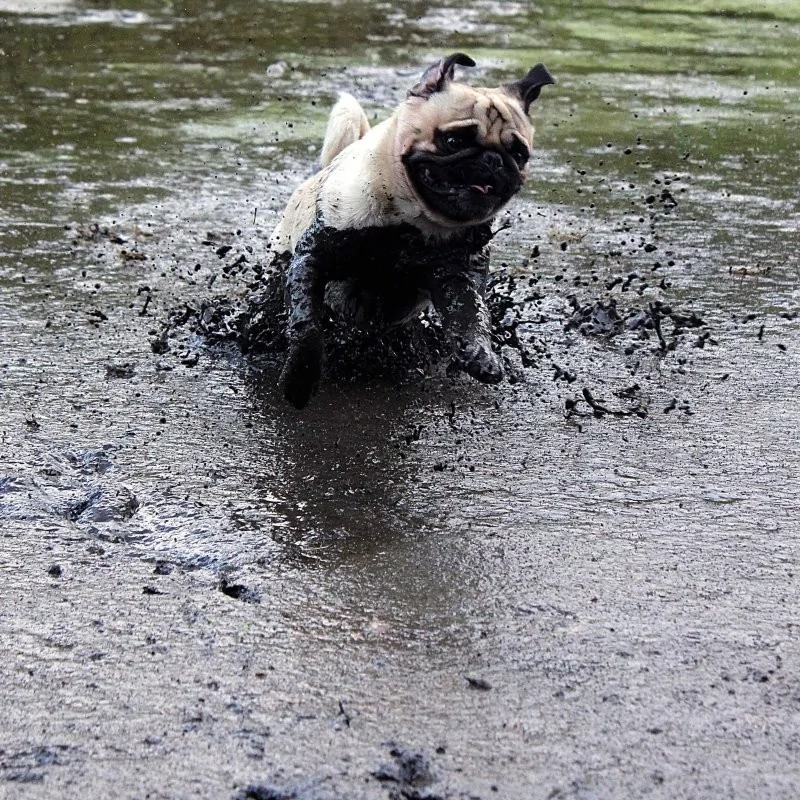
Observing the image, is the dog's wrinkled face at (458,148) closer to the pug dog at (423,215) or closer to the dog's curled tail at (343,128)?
the pug dog at (423,215)

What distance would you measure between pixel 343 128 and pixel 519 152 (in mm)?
1469

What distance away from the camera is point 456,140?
5.23 m

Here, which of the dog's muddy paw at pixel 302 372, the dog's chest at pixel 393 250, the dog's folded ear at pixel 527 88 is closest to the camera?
the dog's muddy paw at pixel 302 372

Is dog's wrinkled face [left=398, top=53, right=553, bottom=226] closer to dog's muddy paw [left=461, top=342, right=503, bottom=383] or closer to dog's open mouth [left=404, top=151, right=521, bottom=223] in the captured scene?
dog's open mouth [left=404, top=151, right=521, bottom=223]

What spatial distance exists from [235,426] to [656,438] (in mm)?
1779

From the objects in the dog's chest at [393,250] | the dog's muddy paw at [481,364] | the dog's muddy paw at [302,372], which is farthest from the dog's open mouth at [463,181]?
the dog's muddy paw at [302,372]

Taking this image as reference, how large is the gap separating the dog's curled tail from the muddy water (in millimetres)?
1045

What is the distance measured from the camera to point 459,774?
129 inches

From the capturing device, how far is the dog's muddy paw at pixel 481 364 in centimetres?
541

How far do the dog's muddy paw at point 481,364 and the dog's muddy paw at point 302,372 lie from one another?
1.99 ft

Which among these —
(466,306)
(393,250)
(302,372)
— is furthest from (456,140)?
(302,372)

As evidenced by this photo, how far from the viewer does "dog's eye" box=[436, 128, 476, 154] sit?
521 cm

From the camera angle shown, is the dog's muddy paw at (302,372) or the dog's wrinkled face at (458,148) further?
Answer: the dog's muddy paw at (302,372)

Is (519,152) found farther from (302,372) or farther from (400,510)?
(400,510)
